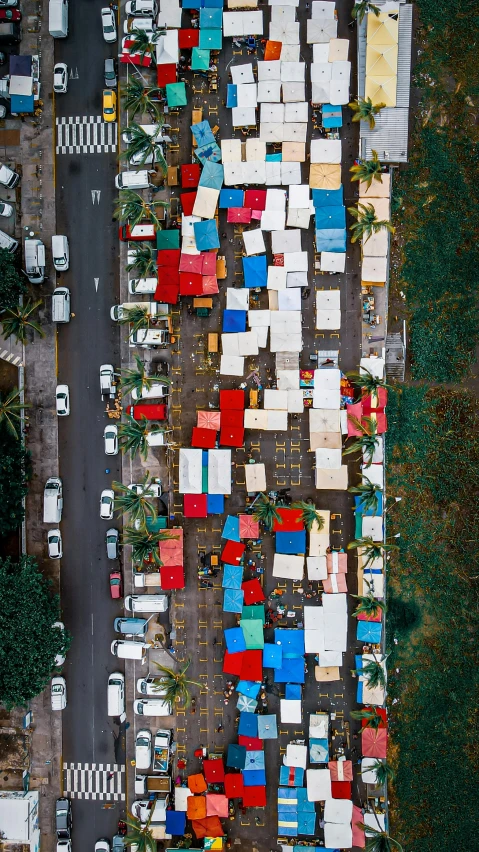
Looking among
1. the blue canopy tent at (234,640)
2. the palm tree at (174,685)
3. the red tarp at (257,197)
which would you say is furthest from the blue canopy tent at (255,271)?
the palm tree at (174,685)

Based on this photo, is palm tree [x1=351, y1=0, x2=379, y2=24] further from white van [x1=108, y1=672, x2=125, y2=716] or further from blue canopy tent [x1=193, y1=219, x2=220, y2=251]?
white van [x1=108, y1=672, x2=125, y2=716]

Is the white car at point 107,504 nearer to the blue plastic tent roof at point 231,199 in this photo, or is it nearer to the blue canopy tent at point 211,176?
the blue plastic tent roof at point 231,199

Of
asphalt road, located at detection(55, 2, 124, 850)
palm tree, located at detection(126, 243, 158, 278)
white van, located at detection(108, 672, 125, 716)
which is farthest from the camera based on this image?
asphalt road, located at detection(55, 2, 124, 850)

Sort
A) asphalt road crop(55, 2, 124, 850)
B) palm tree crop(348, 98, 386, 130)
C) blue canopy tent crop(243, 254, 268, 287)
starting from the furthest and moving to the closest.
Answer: asphalt road crop(55, 2, 124, 850), blue canopy tent crop(243, 254, 268, 287), palm tree crop(348, 98, 386, 130)

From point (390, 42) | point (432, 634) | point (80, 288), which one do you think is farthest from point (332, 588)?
point (390, 42)

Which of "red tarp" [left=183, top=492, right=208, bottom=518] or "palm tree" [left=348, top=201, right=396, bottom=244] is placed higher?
"palm tree" [left=348, top=201, right=396, bottom=244]

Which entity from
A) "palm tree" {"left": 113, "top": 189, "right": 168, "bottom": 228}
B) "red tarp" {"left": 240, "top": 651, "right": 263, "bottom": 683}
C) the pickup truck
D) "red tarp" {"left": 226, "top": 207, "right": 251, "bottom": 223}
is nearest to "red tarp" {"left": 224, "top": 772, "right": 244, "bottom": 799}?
the pickup truck
